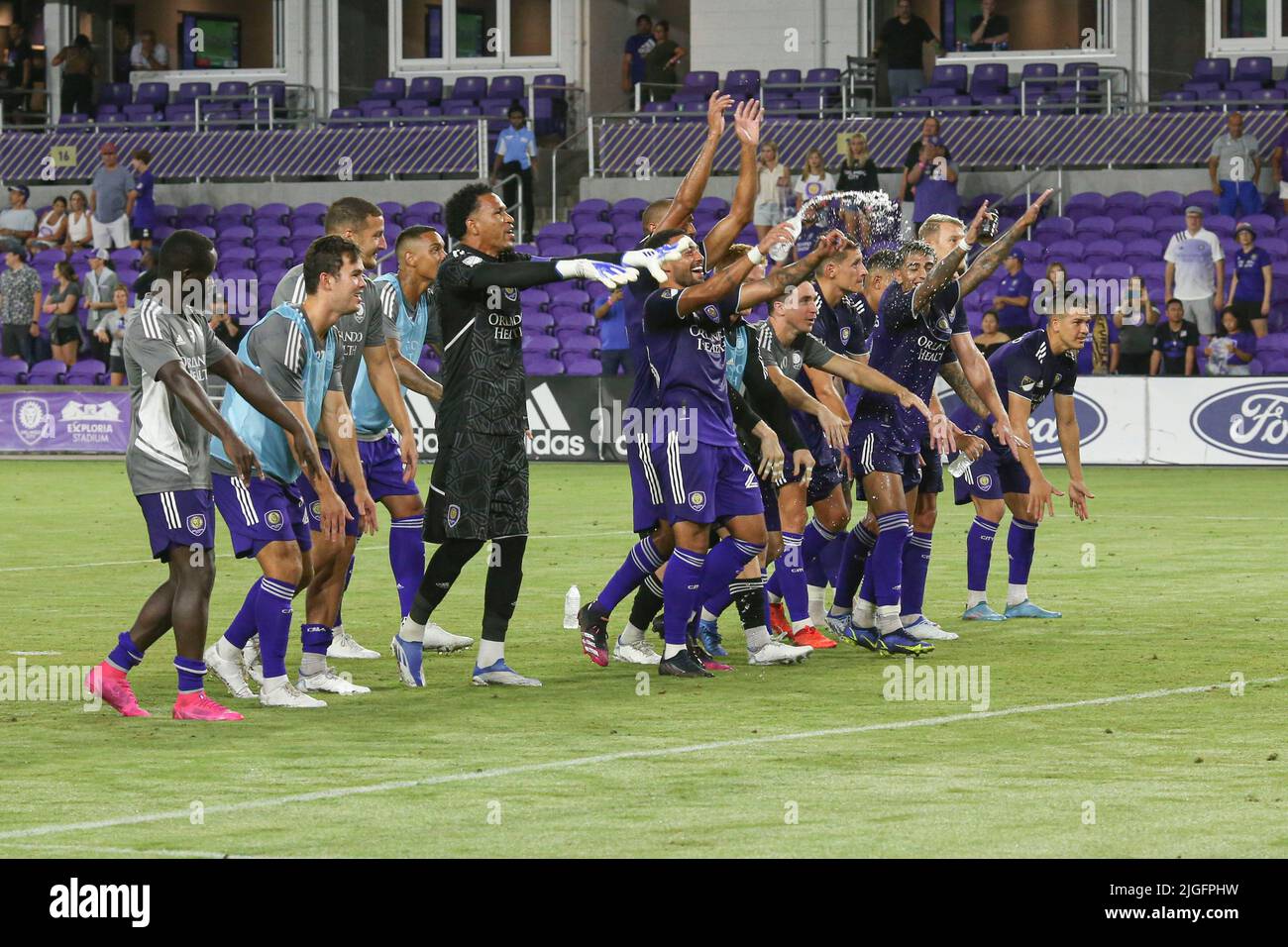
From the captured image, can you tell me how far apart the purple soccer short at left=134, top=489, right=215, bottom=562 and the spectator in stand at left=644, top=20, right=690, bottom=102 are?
25848mm

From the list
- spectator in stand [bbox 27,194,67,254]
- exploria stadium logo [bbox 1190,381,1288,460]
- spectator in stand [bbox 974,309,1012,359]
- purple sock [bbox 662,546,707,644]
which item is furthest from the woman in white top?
purple sock [bbox 662,546,707,644]

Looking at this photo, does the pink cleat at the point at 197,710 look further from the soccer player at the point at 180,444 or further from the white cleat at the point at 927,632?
the white cleat at the point at 927,632

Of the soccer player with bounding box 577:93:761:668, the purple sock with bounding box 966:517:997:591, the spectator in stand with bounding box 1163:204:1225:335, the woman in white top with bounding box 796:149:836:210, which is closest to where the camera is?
the soccer player with bounding box 577:93:761:668

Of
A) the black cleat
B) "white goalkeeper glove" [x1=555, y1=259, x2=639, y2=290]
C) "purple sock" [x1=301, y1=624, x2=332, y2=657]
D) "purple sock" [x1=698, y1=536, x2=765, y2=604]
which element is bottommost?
the black cleat

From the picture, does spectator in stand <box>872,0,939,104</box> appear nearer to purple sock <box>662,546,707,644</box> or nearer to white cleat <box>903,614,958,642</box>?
white cleat <box>903,614,958,642</box>

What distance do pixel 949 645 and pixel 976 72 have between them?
2326cm

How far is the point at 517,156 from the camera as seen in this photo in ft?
105

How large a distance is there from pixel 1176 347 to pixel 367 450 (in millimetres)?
16701

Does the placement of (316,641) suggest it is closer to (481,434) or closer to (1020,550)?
(481,434)

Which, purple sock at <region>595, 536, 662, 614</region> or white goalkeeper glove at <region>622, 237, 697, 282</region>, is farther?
purple sock at <region>595, 536, 662, 614</region>

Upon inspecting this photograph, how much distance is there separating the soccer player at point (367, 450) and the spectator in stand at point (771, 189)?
17.3m

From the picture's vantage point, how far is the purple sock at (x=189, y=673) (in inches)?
349

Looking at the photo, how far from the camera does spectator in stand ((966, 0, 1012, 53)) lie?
35031mm

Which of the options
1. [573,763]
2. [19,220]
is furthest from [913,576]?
[19,220]
